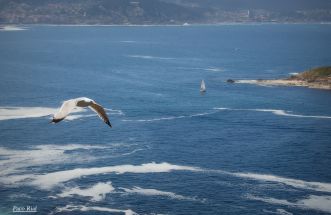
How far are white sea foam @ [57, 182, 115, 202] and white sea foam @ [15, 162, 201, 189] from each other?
120 inches

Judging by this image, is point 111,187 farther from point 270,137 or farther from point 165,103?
point 165,103

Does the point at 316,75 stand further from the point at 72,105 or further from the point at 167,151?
the point at 72,105

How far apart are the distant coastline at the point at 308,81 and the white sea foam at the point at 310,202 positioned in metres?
91.1

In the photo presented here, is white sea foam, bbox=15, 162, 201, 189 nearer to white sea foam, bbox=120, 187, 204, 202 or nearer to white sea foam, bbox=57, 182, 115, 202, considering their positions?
white sea foam, bbox=57, 182, 115, 202

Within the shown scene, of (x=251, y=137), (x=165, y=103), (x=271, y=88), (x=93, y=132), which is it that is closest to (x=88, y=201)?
(x=93, y=132)

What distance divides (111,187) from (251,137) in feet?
116

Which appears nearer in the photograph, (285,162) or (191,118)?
(285,162)

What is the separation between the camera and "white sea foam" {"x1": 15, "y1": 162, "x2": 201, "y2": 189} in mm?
76312

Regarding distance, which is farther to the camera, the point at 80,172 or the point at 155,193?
the point at 80,172

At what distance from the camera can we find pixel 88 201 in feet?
231

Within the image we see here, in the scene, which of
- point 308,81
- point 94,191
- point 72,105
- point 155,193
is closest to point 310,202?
point 155,193

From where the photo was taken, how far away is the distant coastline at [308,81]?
16362 centimetres

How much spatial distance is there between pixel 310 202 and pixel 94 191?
85.8 ft

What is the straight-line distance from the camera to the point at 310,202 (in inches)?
2835
